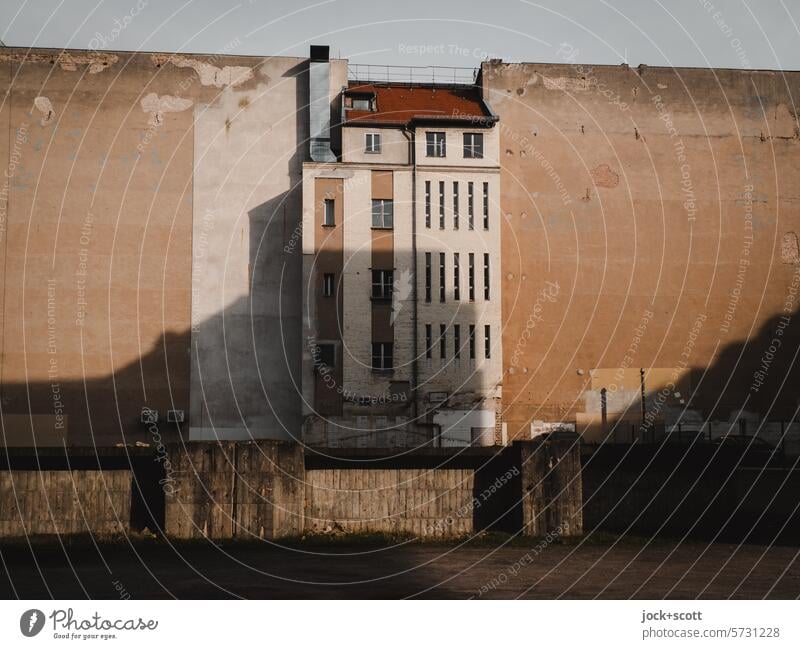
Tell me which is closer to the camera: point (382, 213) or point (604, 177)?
point (382, 213)

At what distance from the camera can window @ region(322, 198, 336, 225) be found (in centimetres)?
4331

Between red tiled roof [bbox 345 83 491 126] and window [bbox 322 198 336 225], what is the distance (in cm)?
338

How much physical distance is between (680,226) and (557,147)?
20.1 feet

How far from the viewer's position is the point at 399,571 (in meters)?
17.8

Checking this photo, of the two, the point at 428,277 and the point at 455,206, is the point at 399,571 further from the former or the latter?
the point at 455,206

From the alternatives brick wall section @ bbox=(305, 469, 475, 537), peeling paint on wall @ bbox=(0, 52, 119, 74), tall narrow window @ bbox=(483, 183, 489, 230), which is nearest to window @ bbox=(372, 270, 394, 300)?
tall narrow window @ bbox=(483, 183, 489, 230)

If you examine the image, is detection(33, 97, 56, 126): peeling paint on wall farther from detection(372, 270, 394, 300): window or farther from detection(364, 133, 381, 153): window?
detection(372, 270, 394, 300): window

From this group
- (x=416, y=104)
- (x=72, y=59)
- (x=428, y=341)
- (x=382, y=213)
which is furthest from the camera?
(x=416, y=104)

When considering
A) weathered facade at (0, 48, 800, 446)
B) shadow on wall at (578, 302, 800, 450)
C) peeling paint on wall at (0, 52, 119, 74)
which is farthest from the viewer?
peeling paint on wall at (0, 52, 119, 74)

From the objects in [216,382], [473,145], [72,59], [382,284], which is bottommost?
[216,382]

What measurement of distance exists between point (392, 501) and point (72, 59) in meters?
30.3

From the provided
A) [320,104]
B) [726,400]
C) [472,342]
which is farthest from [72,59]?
[726,400]

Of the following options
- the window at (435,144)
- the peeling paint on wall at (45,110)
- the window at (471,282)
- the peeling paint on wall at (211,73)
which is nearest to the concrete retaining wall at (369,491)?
the window at (471,282)

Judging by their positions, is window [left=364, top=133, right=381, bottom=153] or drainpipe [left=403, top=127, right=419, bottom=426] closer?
drainpipe [left=403, top=127, right=419, bottom=426]
